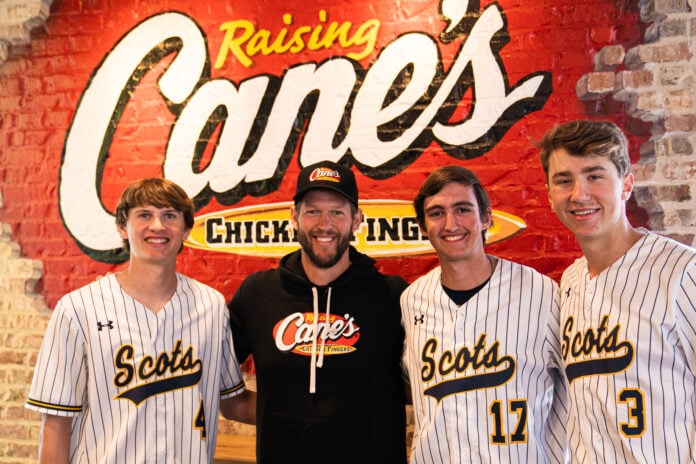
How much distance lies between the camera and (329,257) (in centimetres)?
214

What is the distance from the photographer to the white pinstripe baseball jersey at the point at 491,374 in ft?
5.95

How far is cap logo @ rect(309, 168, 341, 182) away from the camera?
2.20 metres

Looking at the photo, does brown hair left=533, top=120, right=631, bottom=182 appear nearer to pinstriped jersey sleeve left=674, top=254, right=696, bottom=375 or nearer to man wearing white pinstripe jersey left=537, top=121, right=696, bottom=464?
man wearing white pinstripe jersey left=537, top=121, right=696, bottom=464

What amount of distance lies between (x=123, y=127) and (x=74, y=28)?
0.67 meters

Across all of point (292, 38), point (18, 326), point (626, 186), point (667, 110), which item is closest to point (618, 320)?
point (626, 186)

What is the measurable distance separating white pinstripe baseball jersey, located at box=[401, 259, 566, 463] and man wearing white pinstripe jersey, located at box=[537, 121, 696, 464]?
0.12 m

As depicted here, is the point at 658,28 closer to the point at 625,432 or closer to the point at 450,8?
the point at 450,8

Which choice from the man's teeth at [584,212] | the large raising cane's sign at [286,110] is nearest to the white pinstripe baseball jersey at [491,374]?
the man's teeth at [584,212]

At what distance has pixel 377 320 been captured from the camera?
214cm

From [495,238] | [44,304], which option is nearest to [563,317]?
[495,238]

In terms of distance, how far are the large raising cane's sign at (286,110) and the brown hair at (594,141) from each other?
0.92 meters

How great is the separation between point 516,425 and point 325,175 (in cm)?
116

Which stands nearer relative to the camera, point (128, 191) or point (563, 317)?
point (563, 317)

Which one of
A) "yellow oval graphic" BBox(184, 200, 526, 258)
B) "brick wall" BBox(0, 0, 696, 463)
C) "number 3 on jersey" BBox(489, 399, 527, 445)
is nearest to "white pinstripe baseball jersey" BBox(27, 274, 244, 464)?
"yellow oval graphic" BBox(184, 200, 526, 258)
